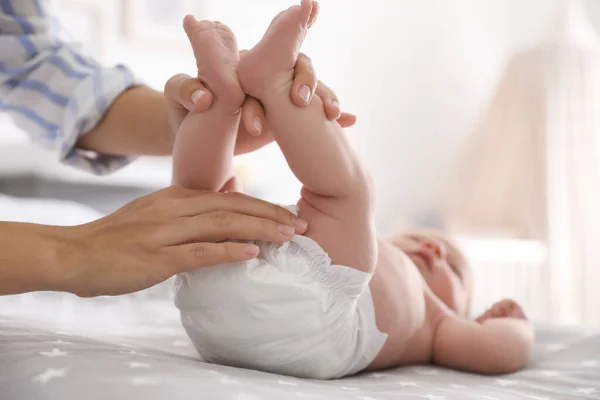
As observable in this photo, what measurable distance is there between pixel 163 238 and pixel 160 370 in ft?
0.50

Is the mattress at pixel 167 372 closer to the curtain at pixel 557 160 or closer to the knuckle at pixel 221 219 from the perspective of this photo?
the knuckle at pixel 221 219

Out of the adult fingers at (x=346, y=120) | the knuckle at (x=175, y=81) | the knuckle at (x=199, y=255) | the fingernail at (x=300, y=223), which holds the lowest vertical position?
the knuckle at (x=199, y=255)

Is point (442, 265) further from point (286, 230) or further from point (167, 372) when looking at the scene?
point (167, 372)

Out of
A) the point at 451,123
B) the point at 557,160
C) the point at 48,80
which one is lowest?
the point at 48,80

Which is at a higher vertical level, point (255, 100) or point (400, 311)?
point (255, 100)

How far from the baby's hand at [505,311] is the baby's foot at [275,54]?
663 millimetres

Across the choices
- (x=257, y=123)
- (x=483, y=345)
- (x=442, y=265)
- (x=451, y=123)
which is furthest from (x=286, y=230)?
(x=451, y=123)

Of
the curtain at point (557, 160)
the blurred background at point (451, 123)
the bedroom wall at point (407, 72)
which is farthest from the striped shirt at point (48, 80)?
the curtain at point (557, 160)

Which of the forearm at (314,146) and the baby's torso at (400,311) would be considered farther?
the baby's torso at (400,311)

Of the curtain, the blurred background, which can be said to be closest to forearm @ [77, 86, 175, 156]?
the blurred background

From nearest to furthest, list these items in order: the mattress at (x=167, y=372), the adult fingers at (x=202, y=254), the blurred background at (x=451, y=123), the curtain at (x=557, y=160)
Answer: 1. the mattress at (x=167, y=372)
2. the adult fingers at (x=202, y=254)
3. the blurred background at (x=451, y=123)
4. the curtain at (x=557, y=160)

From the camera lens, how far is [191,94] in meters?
0.79

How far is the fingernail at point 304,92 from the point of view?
29.8 inches

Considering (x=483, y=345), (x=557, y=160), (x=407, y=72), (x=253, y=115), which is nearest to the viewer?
(x=253, y=115)
